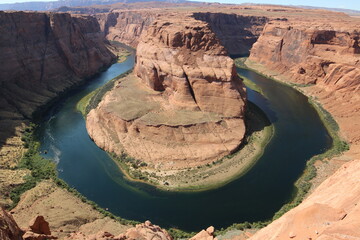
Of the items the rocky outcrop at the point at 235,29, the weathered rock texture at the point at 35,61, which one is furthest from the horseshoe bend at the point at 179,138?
the rocky outcrop at the point at 235,29

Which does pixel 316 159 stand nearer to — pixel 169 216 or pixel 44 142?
pixel 169 216

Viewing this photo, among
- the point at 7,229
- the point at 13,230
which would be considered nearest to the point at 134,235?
the point at 13,230

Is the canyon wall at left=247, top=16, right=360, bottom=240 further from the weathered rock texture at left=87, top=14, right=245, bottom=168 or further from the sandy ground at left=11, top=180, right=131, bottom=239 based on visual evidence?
the sandy ground at left=11, top=180, right=131, bottom=239

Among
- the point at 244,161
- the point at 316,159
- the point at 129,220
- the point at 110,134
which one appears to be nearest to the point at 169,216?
the point at 129,220

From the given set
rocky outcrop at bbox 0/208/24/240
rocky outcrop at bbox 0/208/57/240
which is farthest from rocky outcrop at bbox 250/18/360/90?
rocky outcrop at bbox 0/208/24/240

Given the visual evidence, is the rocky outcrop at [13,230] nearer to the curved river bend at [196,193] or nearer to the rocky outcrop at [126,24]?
the curved river bend at [196,193]

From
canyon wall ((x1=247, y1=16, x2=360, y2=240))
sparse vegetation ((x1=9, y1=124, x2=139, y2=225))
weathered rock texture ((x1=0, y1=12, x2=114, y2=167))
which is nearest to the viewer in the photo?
canyon wall ((x1=247, y1=16, x2=360, y2=240))

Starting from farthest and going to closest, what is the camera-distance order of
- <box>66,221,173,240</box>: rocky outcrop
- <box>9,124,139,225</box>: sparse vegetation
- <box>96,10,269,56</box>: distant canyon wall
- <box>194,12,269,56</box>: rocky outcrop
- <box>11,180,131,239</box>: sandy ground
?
<box>96,10,269,56</box>: distant canyon wall < <box>194,12,269,56</box>: rocky outcrop < <box>9,124,139,225</box>: sparse vegetation < <box>11,180,131,239</box>: sandy ground < <box>66,221,173,240</box>: rocky outcrop
